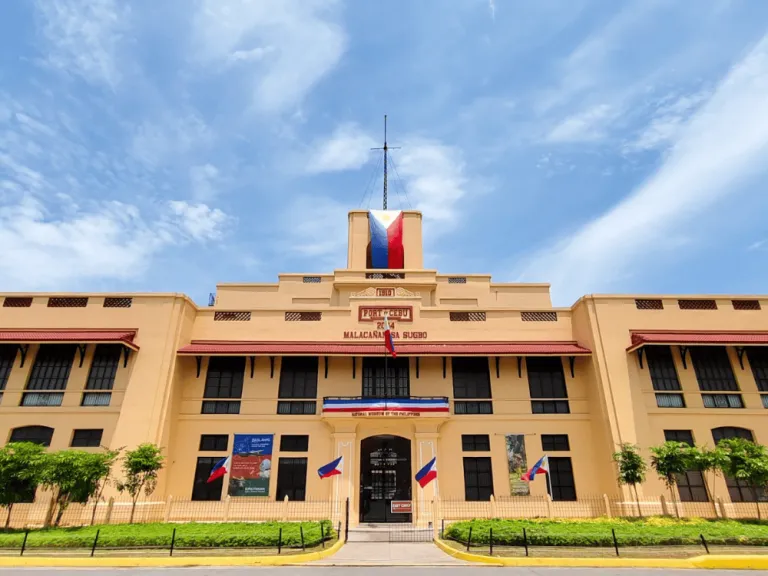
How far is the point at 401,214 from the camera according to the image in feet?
121

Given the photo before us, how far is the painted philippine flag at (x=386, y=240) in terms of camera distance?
116ft

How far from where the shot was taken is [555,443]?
79.7ft

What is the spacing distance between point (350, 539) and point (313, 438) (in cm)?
634

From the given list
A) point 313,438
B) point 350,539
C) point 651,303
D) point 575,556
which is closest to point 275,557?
point 350,539

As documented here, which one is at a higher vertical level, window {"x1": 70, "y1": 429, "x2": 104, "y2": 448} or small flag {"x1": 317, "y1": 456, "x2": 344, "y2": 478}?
window {"x1": 70, "y1": 429, "x2": 104, "y2": 448}

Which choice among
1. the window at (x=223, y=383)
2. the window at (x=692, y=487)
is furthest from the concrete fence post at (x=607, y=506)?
the window at (x=223, y=383)

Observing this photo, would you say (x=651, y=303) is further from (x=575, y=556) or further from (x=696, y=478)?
(x=575, y=556)

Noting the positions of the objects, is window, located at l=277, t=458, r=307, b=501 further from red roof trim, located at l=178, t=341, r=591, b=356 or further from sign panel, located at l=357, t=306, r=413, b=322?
sign panel, located at l=357, t=306, r=413, b=322

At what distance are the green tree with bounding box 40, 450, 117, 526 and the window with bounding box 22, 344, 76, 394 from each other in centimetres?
593

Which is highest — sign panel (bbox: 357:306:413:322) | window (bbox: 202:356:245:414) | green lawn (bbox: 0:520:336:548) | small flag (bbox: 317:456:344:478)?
sign panel (bbox: 357:306:413:322)

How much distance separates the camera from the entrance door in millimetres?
23266

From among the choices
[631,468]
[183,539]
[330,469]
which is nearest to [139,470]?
[183,539]

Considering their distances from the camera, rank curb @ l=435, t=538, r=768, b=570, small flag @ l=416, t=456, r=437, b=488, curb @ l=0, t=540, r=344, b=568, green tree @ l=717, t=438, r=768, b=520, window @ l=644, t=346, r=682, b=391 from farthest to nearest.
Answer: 1. window @ l=644, t=346, r=682, b=391
2. small flag @ l=416, t=456, r=437, b=488
3. green tree @ l=717, t=438, r=768, b=520
4. curb @ l=0, t=540, r=344, b=568
5. curb @ l=435, t=538, r=768, b=570

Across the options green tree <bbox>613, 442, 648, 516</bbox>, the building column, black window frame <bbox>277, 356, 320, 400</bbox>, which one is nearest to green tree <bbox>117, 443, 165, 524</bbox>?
black window frame <bbox>277, 356, 320, 400</bbox>
